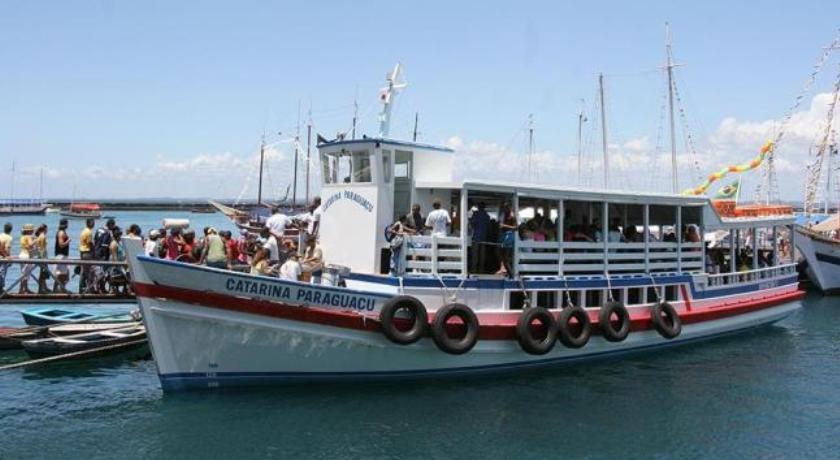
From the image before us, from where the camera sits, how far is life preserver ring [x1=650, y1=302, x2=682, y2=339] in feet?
55.1

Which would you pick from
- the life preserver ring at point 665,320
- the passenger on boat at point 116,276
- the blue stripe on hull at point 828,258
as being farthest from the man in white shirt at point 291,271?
the blue stripe on hull at point 828,258

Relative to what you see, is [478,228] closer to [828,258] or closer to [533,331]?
[533,331]

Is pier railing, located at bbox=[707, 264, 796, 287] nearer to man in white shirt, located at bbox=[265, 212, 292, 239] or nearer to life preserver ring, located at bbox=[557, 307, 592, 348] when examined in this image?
life preserver ring, located at bbox=[557, 307, 592, 348]

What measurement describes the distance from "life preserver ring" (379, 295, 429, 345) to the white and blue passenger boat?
0.9 inches

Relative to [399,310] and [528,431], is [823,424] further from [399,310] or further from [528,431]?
[399,310]

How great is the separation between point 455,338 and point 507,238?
234cm

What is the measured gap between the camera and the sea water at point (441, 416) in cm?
1110

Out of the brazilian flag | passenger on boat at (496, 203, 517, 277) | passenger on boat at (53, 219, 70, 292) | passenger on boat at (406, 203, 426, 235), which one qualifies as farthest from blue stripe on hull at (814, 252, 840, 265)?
passenger on boat at (53, 219, 70, 292)

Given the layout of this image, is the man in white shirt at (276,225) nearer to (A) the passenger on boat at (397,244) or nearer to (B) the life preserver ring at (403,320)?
(A) the passenger on boat at (397,244)

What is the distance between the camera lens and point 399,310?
44.3ft

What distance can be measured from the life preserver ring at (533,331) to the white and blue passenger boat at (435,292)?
3cm

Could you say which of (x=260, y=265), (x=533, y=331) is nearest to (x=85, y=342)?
(x=260, y=265)

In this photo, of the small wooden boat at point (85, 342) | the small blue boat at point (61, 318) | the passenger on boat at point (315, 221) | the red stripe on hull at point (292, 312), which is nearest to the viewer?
the red stripe on hull at point (292, 312)

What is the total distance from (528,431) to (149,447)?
564 centimetres
